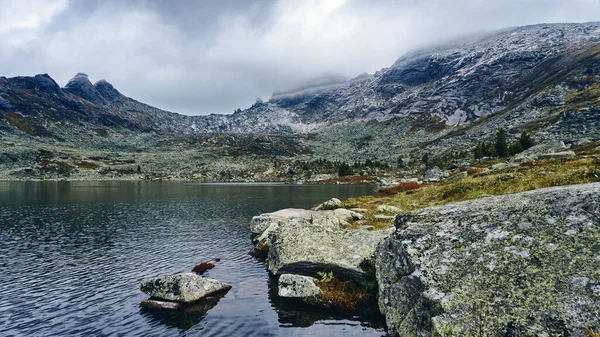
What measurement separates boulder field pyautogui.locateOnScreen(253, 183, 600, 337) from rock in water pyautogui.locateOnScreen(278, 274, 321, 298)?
A: 15.2ft

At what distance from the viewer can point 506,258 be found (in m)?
10.3

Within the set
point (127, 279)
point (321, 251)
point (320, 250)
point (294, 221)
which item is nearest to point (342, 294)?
point (321, 251)

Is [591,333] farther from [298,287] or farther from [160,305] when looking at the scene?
[160,305]

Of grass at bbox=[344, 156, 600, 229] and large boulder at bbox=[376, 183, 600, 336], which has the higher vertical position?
grass at bbox=[344, 156, 600, 229]

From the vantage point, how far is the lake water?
51.5ft

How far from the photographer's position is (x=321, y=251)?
20.8 m

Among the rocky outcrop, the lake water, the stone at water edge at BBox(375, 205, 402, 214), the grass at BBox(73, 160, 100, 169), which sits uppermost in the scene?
the grass at BBox(73, 160, 100, 169)

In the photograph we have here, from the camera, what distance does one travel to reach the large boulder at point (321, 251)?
63.1 feet

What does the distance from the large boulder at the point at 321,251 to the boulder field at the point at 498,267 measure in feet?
14.9

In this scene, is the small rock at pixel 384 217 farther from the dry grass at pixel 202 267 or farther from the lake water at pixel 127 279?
the dry grass at pixel 202 267

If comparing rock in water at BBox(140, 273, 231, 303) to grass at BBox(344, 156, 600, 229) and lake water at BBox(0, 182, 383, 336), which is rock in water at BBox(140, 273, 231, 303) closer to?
lake water at BBox(0, 182, 383, 336)

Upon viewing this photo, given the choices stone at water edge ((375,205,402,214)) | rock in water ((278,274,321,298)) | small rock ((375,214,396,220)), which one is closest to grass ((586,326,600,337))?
rock in water ((278,274,321,298))

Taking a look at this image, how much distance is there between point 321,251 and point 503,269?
12.0 metres

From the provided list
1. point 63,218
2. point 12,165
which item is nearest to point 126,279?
point 63,218
